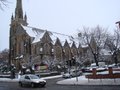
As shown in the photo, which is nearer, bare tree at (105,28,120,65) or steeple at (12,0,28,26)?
bare tree at (105,28,120,65)

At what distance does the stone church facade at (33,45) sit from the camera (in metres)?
80.4

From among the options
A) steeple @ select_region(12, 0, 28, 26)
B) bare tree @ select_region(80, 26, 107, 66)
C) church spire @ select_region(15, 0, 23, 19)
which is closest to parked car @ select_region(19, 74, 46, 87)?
bare tree @ select_region(80, 26, 107, 66)

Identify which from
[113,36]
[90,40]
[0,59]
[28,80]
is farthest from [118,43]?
[0,59]

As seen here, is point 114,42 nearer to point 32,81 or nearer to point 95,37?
point 95,37

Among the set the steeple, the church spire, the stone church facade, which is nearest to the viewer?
the stone church facade

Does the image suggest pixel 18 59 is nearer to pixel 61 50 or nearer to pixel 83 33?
pixel 61 50

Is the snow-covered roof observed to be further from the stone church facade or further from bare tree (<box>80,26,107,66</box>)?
bare tree (<box>80,26,107,66</box>)

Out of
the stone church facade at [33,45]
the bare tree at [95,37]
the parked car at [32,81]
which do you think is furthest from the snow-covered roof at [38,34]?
the parked car at [32,81]

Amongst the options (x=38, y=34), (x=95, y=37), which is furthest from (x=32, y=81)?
(x=38, y=34)

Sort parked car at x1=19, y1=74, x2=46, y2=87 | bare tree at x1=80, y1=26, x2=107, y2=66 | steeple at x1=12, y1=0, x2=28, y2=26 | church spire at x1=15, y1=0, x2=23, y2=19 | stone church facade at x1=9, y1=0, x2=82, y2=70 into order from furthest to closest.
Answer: church spire at x1=15, y1=0, x2=23, y2=19
steeple at x1=12, y1=0, x2=28, y2=26
stone church facade at x1=9, y1=0, x2=82, y2=70
bare tree at x1=80, y1=26, x2=107, y2=66
parked car at x1=19, y1=74, x2=46, y2=87

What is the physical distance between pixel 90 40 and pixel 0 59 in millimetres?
87818

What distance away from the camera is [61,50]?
299ft

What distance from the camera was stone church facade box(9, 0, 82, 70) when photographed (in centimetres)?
8044

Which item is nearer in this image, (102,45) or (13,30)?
(102,45)
